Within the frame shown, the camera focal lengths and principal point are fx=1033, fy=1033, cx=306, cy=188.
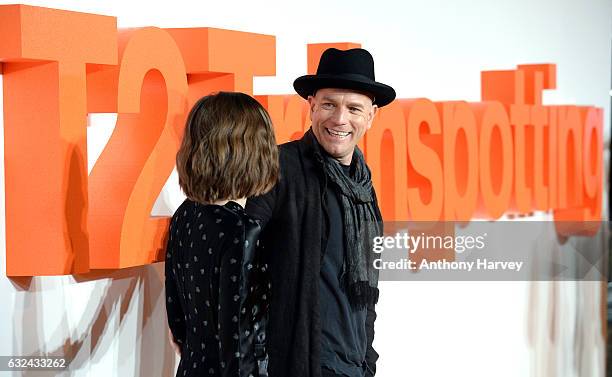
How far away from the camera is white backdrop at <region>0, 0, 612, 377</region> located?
2.71 meters

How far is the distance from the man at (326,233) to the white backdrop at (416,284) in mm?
552

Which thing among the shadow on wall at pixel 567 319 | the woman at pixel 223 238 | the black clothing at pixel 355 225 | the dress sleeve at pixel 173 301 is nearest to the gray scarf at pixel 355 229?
the black clothing at pixel 355 225

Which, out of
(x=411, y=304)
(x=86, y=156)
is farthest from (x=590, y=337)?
(x=86, y=156)

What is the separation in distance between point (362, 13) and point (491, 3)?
1272 millimetres

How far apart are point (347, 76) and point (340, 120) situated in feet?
0.44

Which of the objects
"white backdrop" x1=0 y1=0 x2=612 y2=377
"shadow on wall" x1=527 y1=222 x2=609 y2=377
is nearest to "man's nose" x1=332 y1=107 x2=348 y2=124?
"white backdrop" x1=0 y1=0 x2=612 y2=377

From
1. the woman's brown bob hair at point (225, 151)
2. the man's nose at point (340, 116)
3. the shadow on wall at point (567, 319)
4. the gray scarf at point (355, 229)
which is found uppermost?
the man's nose at point (340, 116)

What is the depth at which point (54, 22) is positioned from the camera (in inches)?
96.3

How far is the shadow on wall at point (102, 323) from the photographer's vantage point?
8.41ft

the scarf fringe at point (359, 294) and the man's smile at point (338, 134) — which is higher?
the man's smile at point (338, 134)

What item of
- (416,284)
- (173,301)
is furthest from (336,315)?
(416,284)

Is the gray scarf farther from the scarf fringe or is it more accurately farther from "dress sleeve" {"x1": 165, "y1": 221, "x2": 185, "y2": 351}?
"dress sleeve" {"x1": 165, "y1": 221, "x2": 185, "y2": 351}

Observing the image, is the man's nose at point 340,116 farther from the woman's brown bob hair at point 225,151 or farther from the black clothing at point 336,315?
the woman's brown bob hair at point 225,151

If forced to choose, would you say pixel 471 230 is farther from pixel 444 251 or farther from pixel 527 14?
pixel 527 14
